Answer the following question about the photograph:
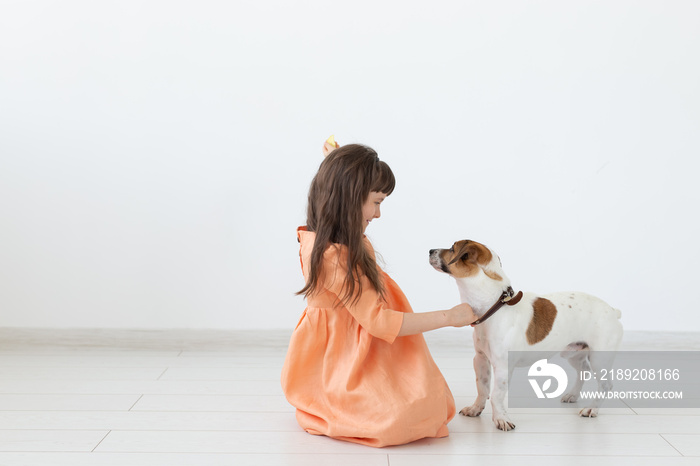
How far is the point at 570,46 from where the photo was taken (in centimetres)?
246

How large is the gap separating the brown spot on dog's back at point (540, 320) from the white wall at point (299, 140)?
0.83 meters

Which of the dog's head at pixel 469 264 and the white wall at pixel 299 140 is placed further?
the white wall at pixel 299 140

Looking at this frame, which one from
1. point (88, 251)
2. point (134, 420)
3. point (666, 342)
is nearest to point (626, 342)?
point (666, 342)

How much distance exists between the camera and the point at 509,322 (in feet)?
5.28

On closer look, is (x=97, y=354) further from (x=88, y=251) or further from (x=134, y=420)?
(x=134, y=420)

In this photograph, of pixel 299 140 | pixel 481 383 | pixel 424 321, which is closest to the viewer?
pixel 424 321

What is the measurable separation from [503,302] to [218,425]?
71 cm

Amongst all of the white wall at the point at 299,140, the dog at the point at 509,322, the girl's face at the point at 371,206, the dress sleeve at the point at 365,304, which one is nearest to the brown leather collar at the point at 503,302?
the dog at the point at 509,322

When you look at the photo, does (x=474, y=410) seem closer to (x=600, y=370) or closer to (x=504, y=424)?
(x=504, y=424)

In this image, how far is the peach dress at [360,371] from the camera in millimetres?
1496

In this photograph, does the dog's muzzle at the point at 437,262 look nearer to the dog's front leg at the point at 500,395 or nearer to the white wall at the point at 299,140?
the dog's front leg at the point at 500,395

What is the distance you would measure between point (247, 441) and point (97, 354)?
1.06m

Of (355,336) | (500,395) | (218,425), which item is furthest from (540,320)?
(218,425)

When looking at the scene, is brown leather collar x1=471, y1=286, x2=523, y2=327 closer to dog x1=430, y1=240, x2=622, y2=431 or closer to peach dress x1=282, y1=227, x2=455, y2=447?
dog x1=430, y1=240, x2=622, y2=431
